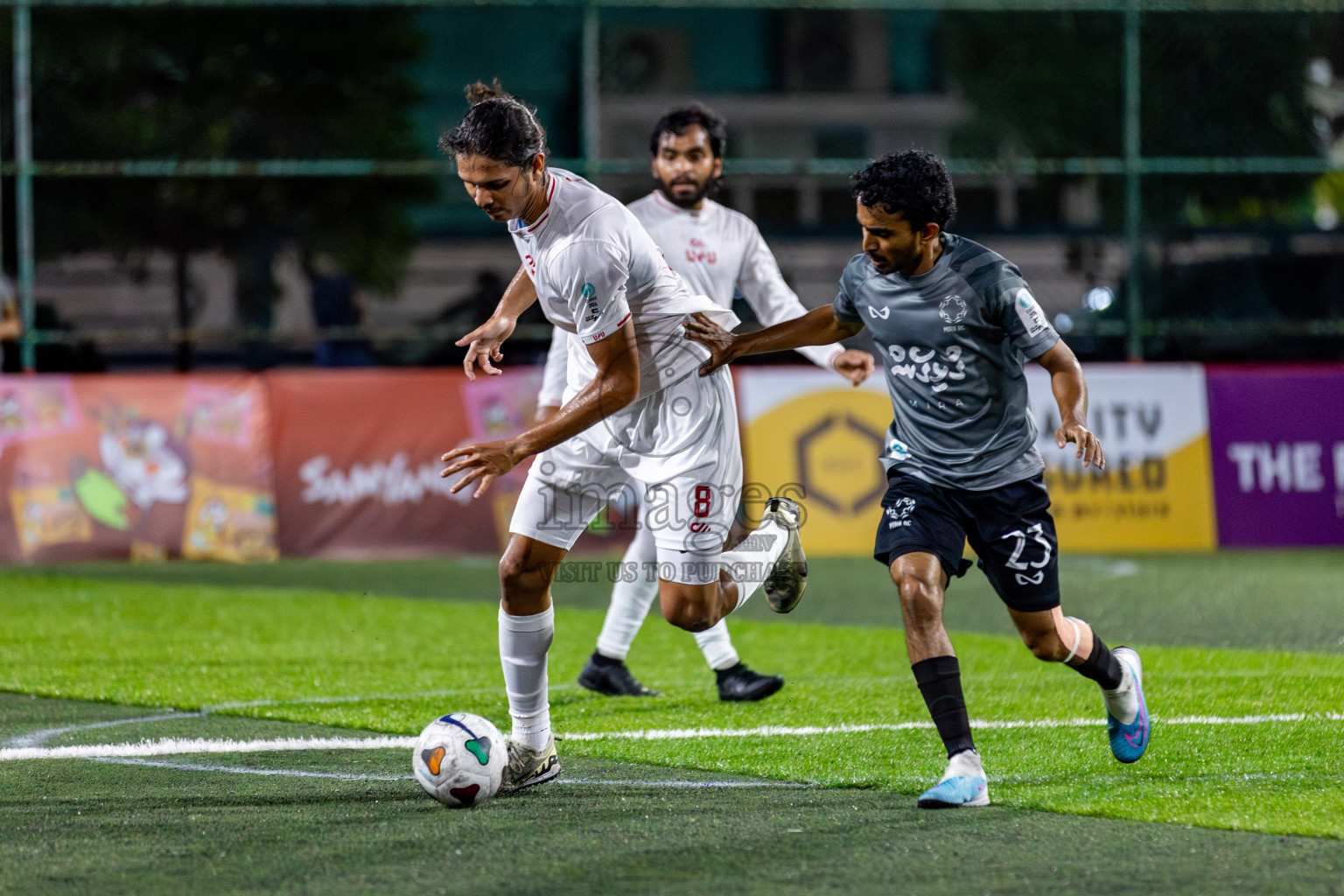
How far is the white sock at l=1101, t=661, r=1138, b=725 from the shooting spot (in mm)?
5207

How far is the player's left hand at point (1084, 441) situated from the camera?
465 cm

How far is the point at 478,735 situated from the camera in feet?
15.9

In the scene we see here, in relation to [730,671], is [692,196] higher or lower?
higher

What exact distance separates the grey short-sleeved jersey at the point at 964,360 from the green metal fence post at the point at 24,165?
10.6m

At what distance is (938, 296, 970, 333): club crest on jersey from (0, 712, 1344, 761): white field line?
1600mm

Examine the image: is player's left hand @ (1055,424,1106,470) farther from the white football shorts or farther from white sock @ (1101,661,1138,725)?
the white football shorts

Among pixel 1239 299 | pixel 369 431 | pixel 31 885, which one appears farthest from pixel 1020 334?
pixel 1239 299

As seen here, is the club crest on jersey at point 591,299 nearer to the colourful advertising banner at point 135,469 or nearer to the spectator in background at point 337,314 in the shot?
the colourful advertising banner at point 135,469

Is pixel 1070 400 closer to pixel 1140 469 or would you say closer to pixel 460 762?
pixel 460 762

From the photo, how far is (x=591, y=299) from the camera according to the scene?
4.83m

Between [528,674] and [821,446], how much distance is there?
7562 mm

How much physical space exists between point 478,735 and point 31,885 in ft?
4.47

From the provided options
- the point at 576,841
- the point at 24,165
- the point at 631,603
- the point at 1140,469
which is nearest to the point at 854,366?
the point at 631,603

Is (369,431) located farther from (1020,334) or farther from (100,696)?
(1020,334)
